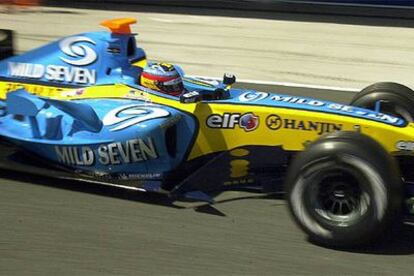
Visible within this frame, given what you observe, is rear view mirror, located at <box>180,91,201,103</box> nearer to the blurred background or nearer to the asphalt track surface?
the asphalt track surface

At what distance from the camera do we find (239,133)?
4.73 m

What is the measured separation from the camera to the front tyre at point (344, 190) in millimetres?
3949

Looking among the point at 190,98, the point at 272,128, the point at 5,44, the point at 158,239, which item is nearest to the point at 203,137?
the point at 190,98

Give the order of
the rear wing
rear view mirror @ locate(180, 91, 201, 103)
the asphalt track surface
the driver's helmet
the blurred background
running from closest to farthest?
the asphalt track surface
rear view mirror @ locate(180, 91, 201, 103)
the driver's helmet
the rear wing
the blurred background

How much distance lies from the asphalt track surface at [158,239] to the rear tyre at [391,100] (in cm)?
112

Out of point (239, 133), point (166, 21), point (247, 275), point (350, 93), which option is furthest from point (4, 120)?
point (166, 21)

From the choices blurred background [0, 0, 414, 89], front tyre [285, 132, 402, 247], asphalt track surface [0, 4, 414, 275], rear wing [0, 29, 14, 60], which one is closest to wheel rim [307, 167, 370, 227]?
front tyre [285, 132, 402, 247]

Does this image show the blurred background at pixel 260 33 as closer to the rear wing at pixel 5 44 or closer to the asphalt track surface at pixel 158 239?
the rear wing at pixel 5 44

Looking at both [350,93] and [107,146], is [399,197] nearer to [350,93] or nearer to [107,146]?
[107,146]

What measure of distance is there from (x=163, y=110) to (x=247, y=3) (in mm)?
9883

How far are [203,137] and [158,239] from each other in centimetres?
88

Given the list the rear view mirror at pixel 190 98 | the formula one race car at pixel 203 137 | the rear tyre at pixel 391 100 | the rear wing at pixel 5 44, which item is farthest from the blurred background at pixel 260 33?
the rear view mirror at pixel 190 98

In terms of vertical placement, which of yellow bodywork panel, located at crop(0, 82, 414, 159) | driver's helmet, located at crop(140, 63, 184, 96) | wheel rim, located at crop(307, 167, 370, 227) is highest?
driver's helmet, located at crop(140, 63, 184, 96)

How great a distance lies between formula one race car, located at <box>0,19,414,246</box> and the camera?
160 inches
